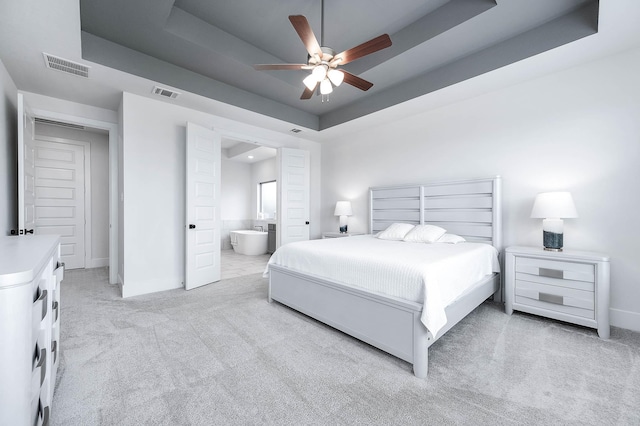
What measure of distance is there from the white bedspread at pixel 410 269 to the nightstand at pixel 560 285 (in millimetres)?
276

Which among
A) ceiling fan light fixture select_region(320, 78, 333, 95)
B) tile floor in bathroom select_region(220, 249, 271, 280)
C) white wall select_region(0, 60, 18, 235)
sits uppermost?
ceiling fan light fixture select_region(320, 78, 333, 95)

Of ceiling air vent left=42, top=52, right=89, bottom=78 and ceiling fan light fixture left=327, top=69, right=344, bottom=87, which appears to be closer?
ceiling fan light fixture left=327, top=69, right=344, bottom=87

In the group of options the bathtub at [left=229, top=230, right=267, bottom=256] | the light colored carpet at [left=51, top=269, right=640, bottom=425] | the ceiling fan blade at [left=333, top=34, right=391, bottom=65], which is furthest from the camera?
the bathtub at [left=229, top=230, right=267, bottom=256]

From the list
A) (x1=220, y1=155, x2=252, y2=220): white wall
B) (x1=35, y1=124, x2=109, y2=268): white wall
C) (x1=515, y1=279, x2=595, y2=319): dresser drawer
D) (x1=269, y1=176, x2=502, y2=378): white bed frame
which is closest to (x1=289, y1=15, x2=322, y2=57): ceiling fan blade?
(x1=269, y1=176, x2=502, y2=378): white bed frame

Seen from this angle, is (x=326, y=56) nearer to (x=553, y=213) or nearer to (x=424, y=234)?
(x=424, y=234)

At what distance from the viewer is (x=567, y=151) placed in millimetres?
2855

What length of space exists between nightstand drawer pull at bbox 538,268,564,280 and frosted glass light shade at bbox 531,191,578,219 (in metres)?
0.52

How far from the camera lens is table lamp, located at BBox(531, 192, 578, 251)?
8.55 ft

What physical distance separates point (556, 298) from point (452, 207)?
147 centimetres

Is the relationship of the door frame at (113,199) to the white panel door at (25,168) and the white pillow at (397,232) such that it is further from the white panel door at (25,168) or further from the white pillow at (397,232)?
the white pillow at (397,232)

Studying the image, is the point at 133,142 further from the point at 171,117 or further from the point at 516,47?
the point at 516,47

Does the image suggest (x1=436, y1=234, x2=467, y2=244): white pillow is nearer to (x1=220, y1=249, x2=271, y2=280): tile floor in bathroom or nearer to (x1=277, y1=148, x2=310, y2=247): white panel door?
(x1=277, y1=148, x2=310, y2=247): white panel door

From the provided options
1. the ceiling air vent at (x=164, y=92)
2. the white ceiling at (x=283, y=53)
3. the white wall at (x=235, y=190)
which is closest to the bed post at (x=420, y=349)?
the white ceiling at (x=283, y=53)

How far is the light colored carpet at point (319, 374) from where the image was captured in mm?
1475
